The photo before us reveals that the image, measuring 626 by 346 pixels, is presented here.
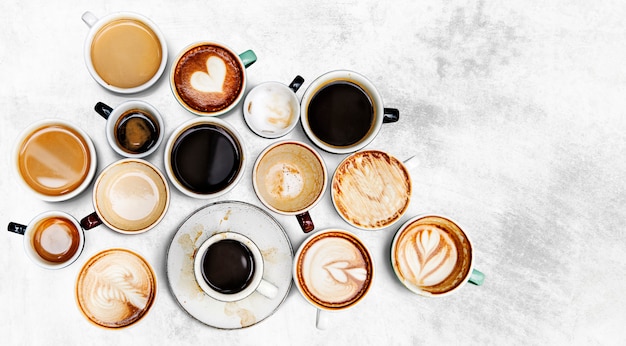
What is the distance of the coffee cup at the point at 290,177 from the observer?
3.81 feet

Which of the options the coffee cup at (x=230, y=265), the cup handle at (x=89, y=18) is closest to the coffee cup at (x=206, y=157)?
the coffee cup at (x=230, y=265)

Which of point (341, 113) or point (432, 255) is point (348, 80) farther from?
point (432, 255)

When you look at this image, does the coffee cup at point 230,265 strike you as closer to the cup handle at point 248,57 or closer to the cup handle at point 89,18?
the cup handle at point 248,57

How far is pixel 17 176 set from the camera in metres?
1.08

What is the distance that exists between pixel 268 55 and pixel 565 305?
3.70ft

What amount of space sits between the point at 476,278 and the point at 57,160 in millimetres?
1141

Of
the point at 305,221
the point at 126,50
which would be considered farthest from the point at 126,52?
the point at 305,221

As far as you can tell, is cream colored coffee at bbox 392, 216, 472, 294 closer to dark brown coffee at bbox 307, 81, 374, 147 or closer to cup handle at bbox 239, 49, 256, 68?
dark brown coffee at bbox 307, 81, 374, 147

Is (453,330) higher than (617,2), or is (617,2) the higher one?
(617,2)

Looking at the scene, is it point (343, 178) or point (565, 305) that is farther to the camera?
point (565, 305)

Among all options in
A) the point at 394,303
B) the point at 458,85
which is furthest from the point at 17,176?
the point at 458,85

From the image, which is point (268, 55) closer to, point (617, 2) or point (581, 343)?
point (617, 2)

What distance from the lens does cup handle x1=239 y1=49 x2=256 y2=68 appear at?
115 centimetres

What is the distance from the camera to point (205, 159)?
1157mm
